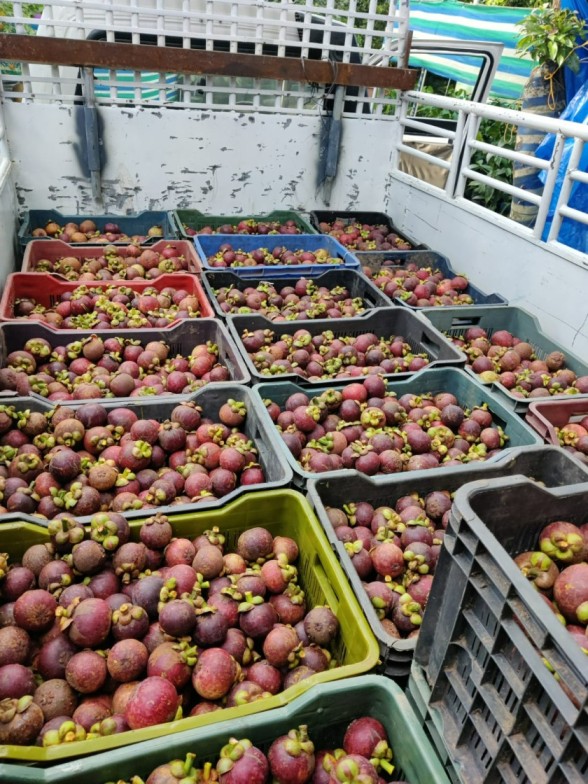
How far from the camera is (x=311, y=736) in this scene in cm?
150

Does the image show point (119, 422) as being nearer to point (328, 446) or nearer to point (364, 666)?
point (328, 446)

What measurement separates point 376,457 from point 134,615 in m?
1.19

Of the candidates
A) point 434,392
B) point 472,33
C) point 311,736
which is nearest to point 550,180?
point 434,392

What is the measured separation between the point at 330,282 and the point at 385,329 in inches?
28.1

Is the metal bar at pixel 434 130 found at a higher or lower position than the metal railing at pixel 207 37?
lower

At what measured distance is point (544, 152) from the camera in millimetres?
4727

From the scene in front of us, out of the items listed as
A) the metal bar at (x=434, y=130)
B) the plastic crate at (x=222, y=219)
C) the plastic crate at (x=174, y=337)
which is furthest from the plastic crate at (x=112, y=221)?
the metal bar at (x=434, y=130)

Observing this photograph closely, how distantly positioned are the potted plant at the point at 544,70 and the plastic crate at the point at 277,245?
4.96 feet

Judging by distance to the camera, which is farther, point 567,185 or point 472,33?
point 472,33

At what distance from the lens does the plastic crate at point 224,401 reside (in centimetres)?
232

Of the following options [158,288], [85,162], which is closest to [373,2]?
[85,162]

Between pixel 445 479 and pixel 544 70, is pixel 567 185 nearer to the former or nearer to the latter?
pixel 445 479

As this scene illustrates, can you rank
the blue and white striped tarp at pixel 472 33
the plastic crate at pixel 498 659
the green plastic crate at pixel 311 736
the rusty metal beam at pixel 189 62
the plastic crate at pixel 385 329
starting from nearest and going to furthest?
the plastic crate at pixel 498 659, the green plastic crate at pixel 311 736, the plastic crate at pixel 385 329, the rusty metal beam at pixel 189 62, the blue and white striped tarp at pixel 472 33

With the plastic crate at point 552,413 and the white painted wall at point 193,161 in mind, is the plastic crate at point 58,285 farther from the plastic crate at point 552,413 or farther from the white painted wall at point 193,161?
the plastic crate at point 552,413
